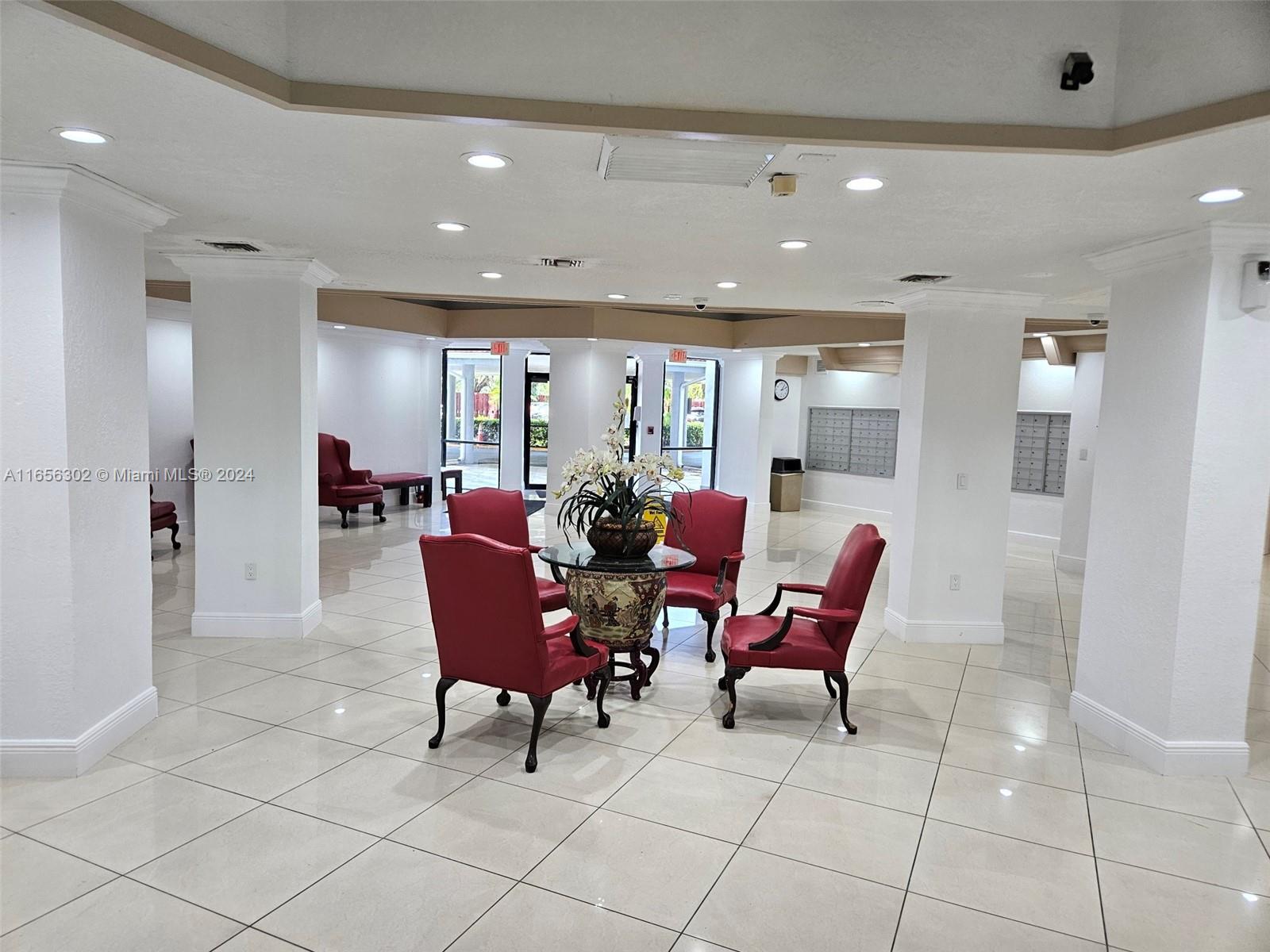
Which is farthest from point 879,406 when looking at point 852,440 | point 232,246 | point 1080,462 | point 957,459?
point 232,246

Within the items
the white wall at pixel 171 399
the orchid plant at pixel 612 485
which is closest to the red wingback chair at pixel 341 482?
the white wall at pixel 171 399

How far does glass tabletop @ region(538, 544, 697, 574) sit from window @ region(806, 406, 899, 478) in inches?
332

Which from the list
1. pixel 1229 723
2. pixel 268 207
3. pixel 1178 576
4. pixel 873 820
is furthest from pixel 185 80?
pixel 1229 723

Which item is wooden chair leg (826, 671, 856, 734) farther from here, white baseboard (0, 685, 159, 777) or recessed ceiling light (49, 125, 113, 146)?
recessed ceiling light (49, 125, 113, 146)

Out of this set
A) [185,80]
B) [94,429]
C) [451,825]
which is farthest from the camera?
[94,429]

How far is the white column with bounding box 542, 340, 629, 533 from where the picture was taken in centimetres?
1036

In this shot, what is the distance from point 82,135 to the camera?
9.07 ft

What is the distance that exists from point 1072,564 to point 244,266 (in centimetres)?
888

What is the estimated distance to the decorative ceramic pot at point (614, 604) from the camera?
4.23 metres

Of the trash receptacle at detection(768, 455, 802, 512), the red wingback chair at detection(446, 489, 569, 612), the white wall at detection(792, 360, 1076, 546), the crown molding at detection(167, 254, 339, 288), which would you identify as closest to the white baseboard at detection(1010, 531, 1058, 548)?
the white wall at detection(792, 360, 1076, 546)

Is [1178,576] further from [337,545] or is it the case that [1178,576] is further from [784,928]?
[337,545]

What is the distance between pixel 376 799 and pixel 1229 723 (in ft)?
13.7

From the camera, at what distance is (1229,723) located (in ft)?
12.7

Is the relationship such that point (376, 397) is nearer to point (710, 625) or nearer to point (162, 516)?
point (162, 516)
